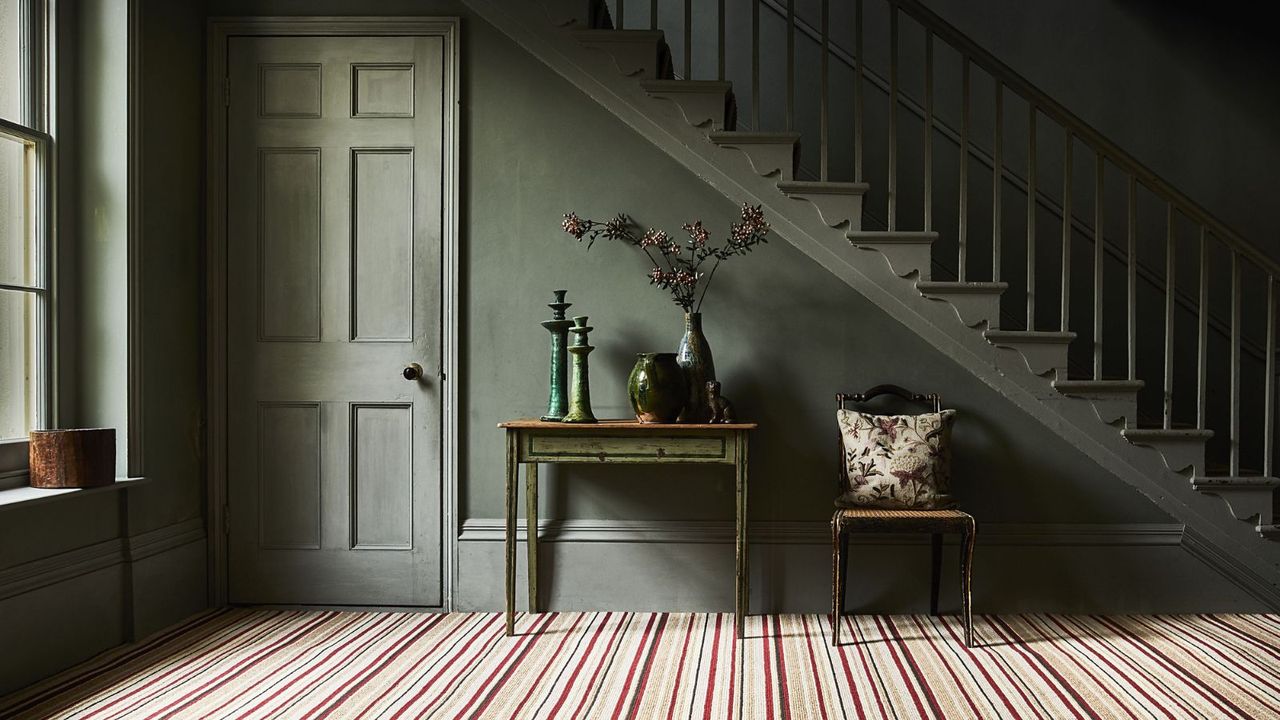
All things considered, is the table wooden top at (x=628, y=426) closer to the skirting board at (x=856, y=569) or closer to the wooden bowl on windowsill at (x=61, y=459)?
the skirting board at (x=856, y=569)

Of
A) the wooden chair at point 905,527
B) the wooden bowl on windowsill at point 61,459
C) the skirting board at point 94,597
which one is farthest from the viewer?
the wooden chair at point 905,527

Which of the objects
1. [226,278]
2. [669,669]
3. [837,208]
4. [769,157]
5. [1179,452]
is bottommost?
[669,669]

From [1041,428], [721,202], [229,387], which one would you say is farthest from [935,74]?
[229,387]

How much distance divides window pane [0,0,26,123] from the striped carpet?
72.5 inches

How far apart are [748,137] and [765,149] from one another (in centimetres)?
8

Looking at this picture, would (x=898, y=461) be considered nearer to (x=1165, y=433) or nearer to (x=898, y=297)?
(x=898, y=297)

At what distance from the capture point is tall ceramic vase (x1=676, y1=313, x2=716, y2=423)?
11.1 feet

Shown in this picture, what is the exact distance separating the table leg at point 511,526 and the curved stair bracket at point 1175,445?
7.38ft

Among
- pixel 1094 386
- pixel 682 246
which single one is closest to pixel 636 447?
pixel 682 246

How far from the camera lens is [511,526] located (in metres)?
3.34

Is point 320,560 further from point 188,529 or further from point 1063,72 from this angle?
point 1063,72

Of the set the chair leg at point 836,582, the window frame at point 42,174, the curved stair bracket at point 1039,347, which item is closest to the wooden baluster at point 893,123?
the curved stair bracket at point 1039,347

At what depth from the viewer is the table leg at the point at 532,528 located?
351cm

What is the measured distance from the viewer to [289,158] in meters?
3.69
